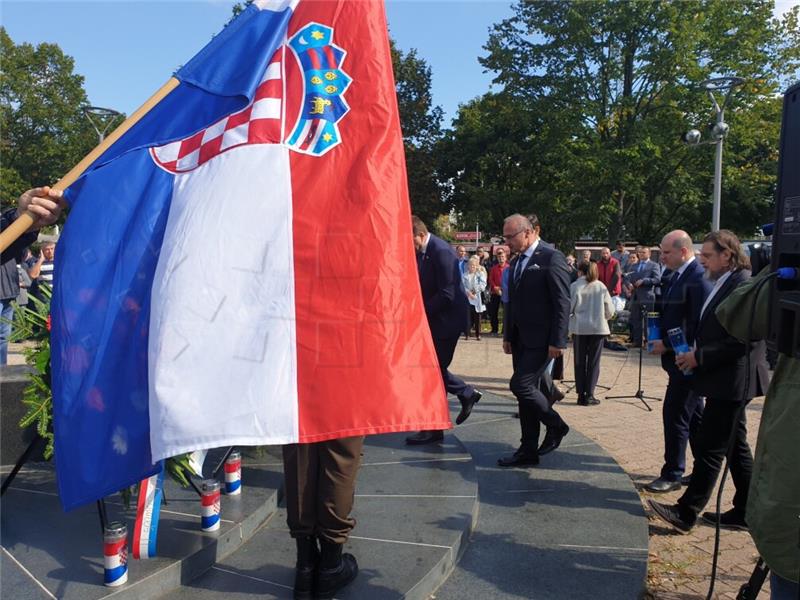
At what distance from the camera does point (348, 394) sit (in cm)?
275

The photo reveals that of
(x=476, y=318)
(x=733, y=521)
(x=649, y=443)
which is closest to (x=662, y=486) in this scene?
(x=733, y=521)

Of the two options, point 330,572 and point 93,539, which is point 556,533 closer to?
point 330,572

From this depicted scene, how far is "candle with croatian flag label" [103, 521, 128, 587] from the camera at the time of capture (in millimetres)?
2875

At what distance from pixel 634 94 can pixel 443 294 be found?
27045 millimetres

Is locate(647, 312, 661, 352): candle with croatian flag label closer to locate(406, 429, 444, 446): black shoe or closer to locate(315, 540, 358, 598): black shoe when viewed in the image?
locate(406, 429, 444, 446): black shoe

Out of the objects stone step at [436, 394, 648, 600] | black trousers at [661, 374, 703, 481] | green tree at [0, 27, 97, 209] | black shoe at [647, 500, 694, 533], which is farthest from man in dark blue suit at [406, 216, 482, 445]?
green tree at [0, 27, 97, 209]

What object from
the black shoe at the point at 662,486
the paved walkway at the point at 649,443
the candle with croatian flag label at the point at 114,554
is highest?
the candle with croatian flag label at the point at 114,554

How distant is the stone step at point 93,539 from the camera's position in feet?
9.68

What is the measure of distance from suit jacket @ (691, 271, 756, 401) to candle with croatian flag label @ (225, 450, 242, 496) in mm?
2940

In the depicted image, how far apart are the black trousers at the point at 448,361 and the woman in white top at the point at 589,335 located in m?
2.55

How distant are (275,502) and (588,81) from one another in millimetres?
29550

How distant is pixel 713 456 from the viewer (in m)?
4.03

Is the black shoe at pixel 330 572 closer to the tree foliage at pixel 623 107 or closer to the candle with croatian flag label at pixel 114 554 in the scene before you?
the candle with croatian flag label at pixel 114 554

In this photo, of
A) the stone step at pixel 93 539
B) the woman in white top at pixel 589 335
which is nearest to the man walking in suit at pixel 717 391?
the stone step at pixel 93 539
